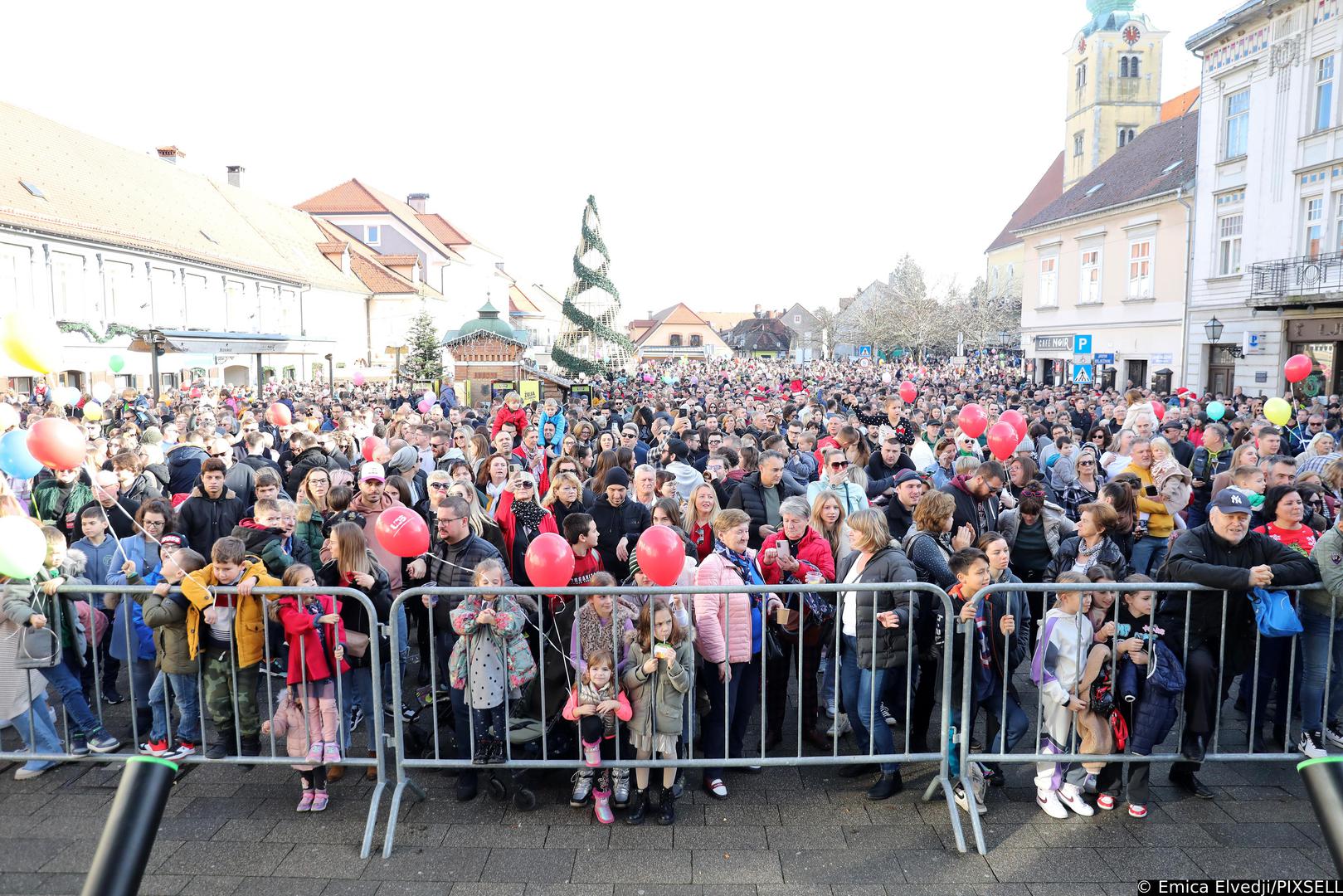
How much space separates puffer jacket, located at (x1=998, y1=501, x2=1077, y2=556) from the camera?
6.55 metres

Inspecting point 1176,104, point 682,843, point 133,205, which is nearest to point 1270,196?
point 682,843

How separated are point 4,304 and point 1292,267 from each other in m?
36.0

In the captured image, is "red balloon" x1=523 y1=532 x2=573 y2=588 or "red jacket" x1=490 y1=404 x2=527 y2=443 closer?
"red balloon" x1=523 y1=532 x2=573 y2=588

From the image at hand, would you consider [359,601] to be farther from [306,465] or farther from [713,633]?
[306,465]

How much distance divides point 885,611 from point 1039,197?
77546 millimetres

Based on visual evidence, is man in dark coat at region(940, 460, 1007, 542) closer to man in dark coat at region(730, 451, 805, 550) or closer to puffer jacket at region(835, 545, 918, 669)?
man in dark coat at region(730, 451, 805, 550)

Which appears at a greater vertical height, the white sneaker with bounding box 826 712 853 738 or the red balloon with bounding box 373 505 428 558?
the red balloon with bounding box 373 505 428 558

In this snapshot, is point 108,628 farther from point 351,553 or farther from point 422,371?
point 422,371

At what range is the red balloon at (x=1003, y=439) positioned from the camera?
27.3 feet

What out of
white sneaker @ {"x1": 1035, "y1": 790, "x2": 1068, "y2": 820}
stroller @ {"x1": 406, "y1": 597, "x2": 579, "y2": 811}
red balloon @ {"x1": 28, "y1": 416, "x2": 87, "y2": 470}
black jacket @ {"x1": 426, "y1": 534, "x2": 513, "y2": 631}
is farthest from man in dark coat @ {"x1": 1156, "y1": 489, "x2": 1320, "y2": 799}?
red balloon @ {"x1": 28, "y1": 416, "x2": 87, "y2": 470}

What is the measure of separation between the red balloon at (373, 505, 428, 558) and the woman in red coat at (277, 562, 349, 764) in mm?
577

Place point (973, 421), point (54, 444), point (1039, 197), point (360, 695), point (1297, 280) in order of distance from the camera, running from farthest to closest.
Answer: point (1039, 197) → point (1297, 280) → point (973, 421) → point (54, 444) → point (360, 695)

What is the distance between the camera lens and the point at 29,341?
19.7 feet

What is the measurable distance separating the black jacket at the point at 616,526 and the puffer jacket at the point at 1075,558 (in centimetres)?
296
